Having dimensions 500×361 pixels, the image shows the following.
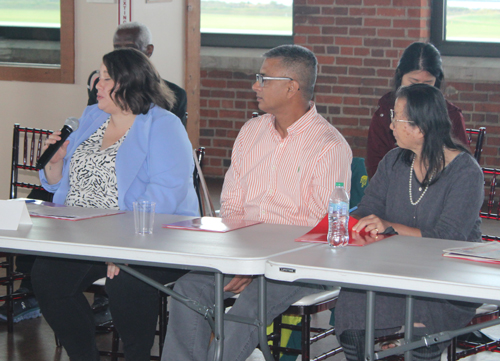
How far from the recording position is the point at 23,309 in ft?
11.2

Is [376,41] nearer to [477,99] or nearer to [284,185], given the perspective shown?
[477,99]

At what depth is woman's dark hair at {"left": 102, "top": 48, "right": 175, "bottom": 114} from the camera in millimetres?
2723

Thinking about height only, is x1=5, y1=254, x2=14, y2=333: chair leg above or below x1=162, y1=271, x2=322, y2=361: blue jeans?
below

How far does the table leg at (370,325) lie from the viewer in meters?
1.82

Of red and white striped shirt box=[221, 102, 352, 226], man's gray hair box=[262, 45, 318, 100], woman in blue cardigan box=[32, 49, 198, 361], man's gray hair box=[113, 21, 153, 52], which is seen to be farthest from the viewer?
man's gray hair box=[113, 21, 153, 52]

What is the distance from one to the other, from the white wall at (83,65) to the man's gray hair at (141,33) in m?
0.24

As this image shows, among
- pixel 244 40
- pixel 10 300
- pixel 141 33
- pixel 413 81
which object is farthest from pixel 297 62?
pixel 244 40

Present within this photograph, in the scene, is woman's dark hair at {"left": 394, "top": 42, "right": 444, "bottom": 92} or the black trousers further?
woman's dark hair at {"left": 394, "top": 42, "right": 444, "bottom": 92}

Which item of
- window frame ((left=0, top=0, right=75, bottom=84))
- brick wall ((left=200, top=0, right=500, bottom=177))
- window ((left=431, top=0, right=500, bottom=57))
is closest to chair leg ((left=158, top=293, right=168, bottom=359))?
window frame ((left=0, top=0, right=75, bottom=84))

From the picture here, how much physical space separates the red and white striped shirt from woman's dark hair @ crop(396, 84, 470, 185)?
33 cm

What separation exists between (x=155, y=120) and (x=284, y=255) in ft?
3.58

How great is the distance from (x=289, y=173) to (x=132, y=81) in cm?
74

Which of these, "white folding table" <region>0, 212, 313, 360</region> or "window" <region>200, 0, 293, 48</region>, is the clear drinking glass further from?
"window" <region>200, 0, 293, 48</region>

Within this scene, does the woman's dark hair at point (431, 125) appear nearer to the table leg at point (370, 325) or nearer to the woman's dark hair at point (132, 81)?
the table leg at point (370, 325)
